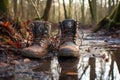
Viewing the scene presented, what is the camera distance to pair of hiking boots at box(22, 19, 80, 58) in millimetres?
4527

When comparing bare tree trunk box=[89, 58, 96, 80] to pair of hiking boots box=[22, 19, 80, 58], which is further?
pair of hiking boots box=[22, 19, 80, 58]

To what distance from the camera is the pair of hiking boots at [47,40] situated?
14.9 ft

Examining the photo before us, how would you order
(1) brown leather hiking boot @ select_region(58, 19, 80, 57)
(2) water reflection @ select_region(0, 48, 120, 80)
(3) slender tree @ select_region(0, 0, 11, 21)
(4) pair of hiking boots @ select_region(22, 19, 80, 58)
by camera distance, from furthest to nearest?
(3) slender tree @ select_region(0, 0, 11, 21)
(1) brown leather hiking boot @ select_region(58, 19, 80, 57)
(4) pair of hiking boots @ select_region(22, 19, 80, 58)
(2) water reflection @ select_region(0, 48, 120, 80)

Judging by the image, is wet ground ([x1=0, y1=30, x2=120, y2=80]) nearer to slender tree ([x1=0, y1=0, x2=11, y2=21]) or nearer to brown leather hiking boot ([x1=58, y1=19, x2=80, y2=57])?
brown leather hiking boot ([x1=58, y1=19, x2=80, y2=57])

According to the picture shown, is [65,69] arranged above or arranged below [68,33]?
below

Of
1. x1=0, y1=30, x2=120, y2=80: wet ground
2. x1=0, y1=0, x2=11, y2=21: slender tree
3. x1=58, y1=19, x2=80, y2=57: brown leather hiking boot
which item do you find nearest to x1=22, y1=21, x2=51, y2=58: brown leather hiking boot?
x1=0, y1=30, x2=120, y2=80: wet ground

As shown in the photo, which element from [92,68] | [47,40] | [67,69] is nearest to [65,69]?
[67,69]

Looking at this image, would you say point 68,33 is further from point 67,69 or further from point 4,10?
point 4,10

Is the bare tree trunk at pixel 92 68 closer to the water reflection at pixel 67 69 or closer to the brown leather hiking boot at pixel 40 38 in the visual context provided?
the water reflection at pixel 67 69

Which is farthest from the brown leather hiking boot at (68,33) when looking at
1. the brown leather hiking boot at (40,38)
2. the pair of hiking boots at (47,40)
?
Result: the brown leather hiking boot at (40,38)

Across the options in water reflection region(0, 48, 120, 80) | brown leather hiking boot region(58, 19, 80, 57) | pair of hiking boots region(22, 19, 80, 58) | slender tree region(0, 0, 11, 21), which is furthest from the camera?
slender tree region(0, 0, 11, 21)

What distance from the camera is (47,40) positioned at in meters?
5.05

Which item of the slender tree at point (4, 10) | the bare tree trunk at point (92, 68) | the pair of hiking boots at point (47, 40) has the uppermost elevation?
the slender tree at point (4, 10)

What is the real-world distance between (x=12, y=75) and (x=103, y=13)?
143 ft
